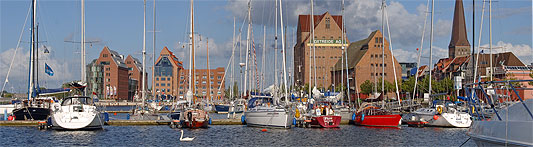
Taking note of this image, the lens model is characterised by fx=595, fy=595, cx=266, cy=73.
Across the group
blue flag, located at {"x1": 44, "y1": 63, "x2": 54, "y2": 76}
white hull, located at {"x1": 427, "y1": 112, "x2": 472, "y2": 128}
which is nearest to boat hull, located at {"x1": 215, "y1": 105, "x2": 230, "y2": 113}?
blue flag, located at {"x1": 44, "y1": 63, "x2": 54, "y2": 76}

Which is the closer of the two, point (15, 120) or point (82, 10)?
point (82, 10)

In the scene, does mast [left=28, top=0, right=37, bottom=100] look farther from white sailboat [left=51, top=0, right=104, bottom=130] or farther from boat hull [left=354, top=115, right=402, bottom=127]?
boat hull [left=354, top=115, right=402, bottom=127]

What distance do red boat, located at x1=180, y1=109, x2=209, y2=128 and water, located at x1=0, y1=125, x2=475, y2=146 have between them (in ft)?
2.83

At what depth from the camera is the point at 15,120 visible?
58.5m

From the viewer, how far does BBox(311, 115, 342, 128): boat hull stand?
179 feet

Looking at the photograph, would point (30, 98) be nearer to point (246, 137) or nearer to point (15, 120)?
point (15, 120)

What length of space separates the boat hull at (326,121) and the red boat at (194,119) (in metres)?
10.1

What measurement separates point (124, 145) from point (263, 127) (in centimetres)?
1680

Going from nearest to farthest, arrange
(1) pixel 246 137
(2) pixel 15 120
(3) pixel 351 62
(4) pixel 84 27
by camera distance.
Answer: (1) pixel 246 137 < (4) pixel 84 27 < (2) pixel 15 120 < (3) pixel 351 62

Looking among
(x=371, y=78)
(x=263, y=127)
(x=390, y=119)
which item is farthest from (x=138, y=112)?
(x=371, y=78)

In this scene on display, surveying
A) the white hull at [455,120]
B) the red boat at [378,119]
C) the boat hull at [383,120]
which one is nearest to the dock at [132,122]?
the red boat at [378,119]

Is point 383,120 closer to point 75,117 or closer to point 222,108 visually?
point 75,117

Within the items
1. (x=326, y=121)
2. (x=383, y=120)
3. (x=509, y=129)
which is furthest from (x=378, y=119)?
(x=509, y=129)

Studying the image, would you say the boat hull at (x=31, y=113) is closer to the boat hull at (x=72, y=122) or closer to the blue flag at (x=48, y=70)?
the blue flag at (x=48, y=70)
